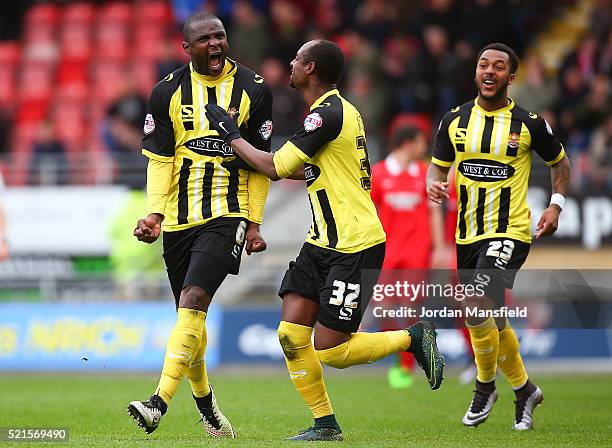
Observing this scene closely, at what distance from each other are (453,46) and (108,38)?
22.2 feet

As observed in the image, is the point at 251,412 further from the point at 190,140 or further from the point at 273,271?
the point at 273,271

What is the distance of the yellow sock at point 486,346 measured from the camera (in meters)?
8.52

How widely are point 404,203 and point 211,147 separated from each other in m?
5.04

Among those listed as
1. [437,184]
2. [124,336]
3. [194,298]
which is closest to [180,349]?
[194,298]

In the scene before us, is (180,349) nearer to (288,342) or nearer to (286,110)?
(288,342)

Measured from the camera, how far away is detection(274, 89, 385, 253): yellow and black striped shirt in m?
7.32

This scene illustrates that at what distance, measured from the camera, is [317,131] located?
23.9ft

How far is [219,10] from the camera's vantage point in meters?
20.6

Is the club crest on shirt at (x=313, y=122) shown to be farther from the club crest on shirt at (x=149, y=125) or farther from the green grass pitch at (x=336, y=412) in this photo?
the green grass pitch at (x=336, y=412)

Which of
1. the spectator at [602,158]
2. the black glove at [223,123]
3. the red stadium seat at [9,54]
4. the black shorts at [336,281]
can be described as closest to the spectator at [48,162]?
the red stadium seat at [9,54]

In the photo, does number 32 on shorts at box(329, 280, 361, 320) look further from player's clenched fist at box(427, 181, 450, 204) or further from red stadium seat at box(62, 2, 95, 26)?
red stadium seat at box(62, 2, 95, 26)

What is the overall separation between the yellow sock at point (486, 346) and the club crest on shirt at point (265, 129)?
77.3 inches

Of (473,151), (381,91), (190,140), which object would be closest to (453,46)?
(381,91)

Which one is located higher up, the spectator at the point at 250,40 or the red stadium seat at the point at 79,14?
the red stadium seat at the point at 79,14
